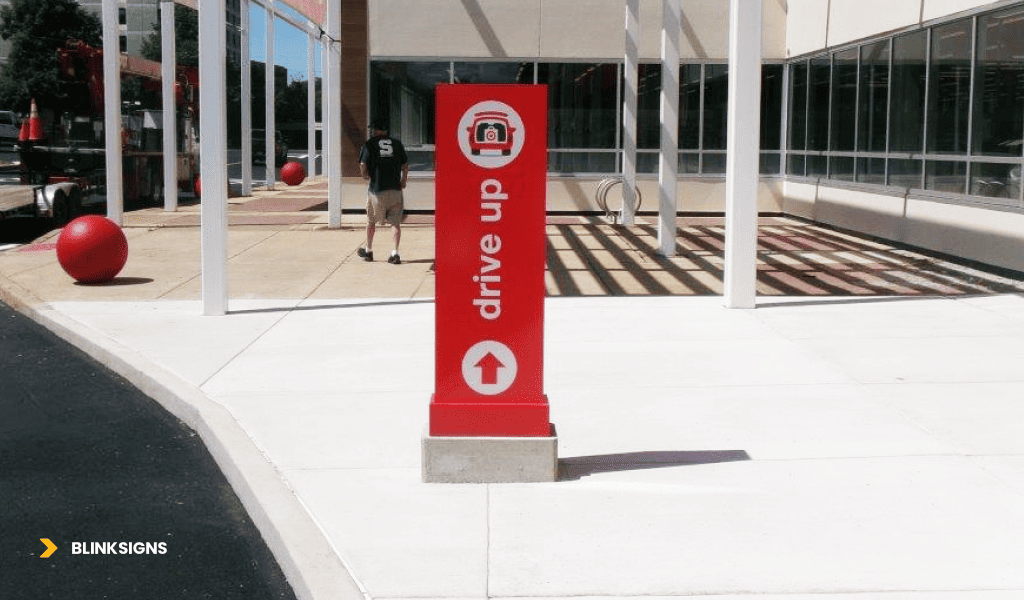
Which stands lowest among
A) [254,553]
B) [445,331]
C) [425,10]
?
[254,553]

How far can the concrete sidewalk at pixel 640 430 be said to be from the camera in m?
5.30

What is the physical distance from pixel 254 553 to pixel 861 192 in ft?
58.3

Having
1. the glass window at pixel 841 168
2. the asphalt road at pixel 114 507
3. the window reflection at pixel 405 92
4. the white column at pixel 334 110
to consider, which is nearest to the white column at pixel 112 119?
the white column at pixel 334 110

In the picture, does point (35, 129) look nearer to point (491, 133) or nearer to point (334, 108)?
point (334, 108)

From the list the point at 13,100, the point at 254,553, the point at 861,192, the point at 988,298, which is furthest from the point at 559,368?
the point at 13,100

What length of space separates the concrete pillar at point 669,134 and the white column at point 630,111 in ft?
10.1

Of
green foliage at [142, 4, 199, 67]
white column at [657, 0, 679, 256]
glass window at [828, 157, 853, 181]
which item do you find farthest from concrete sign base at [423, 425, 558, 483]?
green foliage at [142, 4, 199, 67]

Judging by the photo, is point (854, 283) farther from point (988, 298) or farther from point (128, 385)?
point (128, 385)

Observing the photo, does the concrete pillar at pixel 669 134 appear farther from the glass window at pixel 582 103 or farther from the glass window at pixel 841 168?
the glass window at pixel 582 103

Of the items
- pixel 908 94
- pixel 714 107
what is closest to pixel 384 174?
pixel 908 94

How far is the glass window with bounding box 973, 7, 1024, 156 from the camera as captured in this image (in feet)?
52.5

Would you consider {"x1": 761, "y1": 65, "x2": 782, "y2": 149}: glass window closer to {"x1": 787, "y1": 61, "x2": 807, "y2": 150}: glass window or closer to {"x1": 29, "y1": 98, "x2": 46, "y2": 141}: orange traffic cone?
{"x1": 787, "y1": 61, "x2": 807, "y2": 150}: glass window

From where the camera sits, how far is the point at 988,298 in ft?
44.6

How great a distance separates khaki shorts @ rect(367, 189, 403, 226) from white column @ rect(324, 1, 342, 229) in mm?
4927
